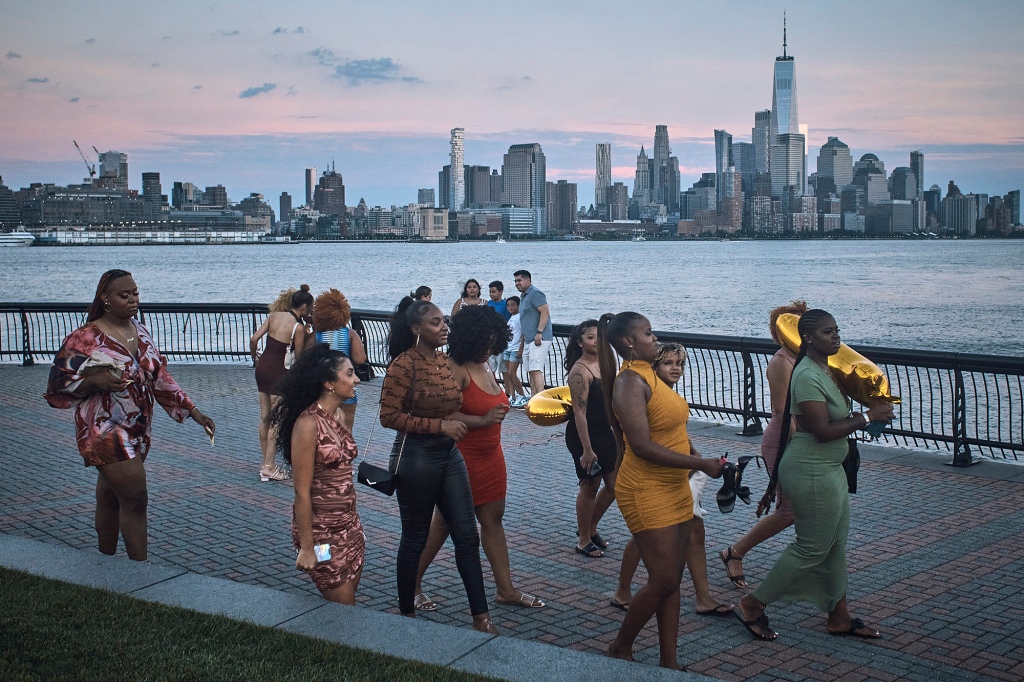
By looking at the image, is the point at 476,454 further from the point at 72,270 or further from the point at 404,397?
the point at 72,270

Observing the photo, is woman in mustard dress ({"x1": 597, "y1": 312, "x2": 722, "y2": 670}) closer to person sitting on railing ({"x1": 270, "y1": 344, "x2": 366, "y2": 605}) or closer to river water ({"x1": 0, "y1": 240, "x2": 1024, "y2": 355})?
person sitting on railing ({"x1": 270, "y1": 344, "x2": 366, "y2": 605})

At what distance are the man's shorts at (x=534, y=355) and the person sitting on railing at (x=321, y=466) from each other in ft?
29.5

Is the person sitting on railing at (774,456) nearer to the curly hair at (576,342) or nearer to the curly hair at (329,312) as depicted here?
the curly hair at (576,342)

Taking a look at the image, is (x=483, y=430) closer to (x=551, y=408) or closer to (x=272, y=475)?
(x=551, y=408)

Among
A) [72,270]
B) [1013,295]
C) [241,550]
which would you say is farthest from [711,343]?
[72,270]

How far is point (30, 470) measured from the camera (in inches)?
388

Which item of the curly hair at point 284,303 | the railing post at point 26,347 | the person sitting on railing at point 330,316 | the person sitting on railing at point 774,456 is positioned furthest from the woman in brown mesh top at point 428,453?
the railing post at point 26,347

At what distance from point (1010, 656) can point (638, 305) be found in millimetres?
60181

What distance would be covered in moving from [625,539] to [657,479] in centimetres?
289

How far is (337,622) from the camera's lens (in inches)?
193

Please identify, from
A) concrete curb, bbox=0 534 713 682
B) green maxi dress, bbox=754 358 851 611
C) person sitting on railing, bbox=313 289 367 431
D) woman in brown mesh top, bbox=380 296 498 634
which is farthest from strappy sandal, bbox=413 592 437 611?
person sitting on railing, bbox=313 289 367 431

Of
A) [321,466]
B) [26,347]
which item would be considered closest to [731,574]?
[321,466]

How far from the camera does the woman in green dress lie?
543cm

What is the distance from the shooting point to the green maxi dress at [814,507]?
546 centimetres
